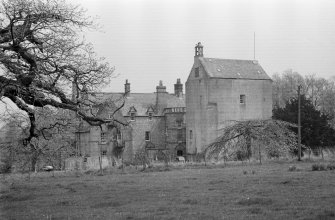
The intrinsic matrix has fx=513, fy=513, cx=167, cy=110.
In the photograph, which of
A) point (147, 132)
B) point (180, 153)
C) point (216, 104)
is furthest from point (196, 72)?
point (180, 153)

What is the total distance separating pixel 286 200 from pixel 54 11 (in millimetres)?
10004

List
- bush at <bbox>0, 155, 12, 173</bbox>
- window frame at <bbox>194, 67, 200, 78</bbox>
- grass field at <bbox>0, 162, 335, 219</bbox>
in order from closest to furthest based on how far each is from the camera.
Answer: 1. grass field at <bbox>0, 162, 335, 219</bbox>
2. bush at <bbox>0, 155, 12, 173</bbox>
3. window frame at <bbox>194, 67, 200, 78</bbox>

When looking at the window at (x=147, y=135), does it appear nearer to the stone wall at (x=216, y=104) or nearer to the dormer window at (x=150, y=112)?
the dormer window at (x=150, y=112)

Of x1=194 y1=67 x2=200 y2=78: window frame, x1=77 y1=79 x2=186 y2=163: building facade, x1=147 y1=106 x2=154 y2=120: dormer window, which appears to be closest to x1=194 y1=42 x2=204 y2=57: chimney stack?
x1=194 y1=67 x2=200 y2=78: window frame

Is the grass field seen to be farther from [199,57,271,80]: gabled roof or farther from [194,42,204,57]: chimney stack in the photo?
[194,42,204,57]: chimney stack

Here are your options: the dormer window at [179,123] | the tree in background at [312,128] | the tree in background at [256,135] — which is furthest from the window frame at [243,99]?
the tree in background at [256,135]

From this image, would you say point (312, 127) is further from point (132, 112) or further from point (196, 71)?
point (132, 112)

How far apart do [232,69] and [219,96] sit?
13.9 ft

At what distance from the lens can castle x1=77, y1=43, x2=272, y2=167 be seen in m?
60.2

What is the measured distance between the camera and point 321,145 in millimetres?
54781

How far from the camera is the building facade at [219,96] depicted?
60000mm

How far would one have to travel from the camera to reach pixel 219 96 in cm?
5991

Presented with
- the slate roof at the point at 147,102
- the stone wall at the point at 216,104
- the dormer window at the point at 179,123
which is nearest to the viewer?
the stone wall at the point at 216,104

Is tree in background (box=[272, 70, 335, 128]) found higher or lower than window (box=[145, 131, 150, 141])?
higher
